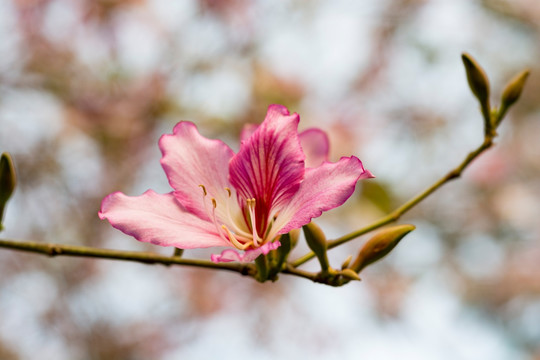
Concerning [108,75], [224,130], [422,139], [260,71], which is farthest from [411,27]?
[108,75]

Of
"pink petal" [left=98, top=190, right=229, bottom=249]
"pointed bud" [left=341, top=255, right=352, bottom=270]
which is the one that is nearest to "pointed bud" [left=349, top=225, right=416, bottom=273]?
"pointed bud" [left=341, top=255, right=352, bottom=270]

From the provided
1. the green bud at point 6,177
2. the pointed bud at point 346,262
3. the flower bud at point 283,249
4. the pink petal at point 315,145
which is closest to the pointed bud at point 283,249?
the flower bud at point 283,249

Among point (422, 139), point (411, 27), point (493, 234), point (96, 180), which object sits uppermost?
point (96, 180)

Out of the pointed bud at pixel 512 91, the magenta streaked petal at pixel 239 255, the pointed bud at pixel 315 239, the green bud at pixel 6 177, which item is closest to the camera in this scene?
the magenta streaked petal at pixel 239 255

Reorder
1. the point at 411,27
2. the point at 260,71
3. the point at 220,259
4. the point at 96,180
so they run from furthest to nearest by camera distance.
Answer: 1. the point at 411,27
2. the point at 96,180
3. the point at 260,71
4. the point at 220,259

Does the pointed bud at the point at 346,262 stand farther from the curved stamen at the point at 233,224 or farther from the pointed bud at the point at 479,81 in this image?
the pointed bud at the point at 479,81

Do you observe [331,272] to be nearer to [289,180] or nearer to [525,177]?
[289,180]

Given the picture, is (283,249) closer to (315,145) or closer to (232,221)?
(232,221)
